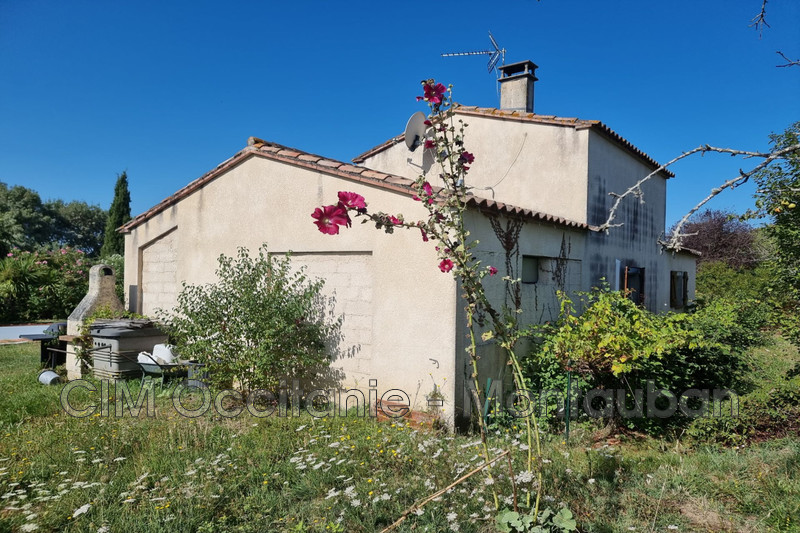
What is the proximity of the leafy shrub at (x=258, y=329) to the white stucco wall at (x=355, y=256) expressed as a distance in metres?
0.48

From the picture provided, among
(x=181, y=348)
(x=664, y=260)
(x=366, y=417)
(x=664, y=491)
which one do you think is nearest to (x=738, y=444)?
(x=664, y=491)

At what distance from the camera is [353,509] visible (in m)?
3.78

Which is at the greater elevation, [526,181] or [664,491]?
[526,181]

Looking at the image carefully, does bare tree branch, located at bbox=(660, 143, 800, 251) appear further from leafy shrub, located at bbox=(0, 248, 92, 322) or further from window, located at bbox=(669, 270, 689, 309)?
leafy shrub, located at bbox=(0, 248, 92, 322)

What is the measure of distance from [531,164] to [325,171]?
511 centimetres

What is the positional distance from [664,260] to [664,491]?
11.7 metres

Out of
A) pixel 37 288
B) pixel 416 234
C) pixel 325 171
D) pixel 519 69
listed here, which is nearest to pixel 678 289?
pixel 519 69

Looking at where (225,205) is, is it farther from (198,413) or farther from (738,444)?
(738,444)

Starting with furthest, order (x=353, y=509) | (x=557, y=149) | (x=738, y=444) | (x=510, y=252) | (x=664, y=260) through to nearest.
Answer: (x=664, y=260), (x=557, y=149), (x=510, y=252), (x=738, y=444), (x=353, y=509)

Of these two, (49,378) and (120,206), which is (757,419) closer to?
(49,378)

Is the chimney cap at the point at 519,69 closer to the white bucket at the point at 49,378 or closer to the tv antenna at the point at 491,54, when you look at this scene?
the tv antenna at the point at 491,54

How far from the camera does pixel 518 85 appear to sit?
459 inches

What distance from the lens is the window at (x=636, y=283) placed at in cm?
1171

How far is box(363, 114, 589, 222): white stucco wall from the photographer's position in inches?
376
